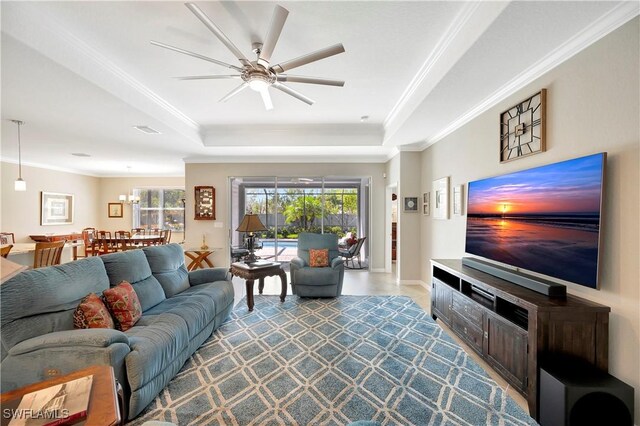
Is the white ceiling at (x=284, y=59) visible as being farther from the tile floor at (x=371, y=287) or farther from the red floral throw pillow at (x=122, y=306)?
the tile floor at (x=371, y=287)

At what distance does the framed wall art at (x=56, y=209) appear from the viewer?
6.90m

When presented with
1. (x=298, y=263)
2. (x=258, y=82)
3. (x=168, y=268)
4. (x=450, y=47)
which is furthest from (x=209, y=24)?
(x=298, y=263)

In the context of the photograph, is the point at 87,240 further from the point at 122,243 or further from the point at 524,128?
→ the point at 524,128

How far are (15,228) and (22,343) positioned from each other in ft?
22.8

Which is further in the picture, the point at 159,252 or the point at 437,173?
the point at 437,173

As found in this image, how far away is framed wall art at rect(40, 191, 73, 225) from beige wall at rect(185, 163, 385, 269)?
407 cm

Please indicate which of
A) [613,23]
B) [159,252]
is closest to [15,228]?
[159,252]

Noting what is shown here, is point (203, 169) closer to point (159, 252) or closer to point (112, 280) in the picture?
point (159, 252)

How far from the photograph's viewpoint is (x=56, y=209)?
7273 mm

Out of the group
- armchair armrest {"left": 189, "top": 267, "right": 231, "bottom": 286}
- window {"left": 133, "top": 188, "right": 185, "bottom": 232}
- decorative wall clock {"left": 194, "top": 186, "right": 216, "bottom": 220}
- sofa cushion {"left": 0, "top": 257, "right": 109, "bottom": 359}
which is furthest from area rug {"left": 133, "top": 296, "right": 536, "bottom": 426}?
window {"left": 133, "top": 188, "right": 185, "bottom": 232}

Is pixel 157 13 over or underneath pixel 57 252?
over

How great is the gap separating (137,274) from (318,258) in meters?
2.58

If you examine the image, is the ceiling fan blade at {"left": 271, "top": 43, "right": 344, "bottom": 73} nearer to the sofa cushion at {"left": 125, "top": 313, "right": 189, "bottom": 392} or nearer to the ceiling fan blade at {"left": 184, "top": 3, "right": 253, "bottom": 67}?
the ceiling fan blade at {"left": 184, "top": 3, "right": 253, "bottom": 67}

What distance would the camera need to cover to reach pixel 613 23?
1.78 metres
